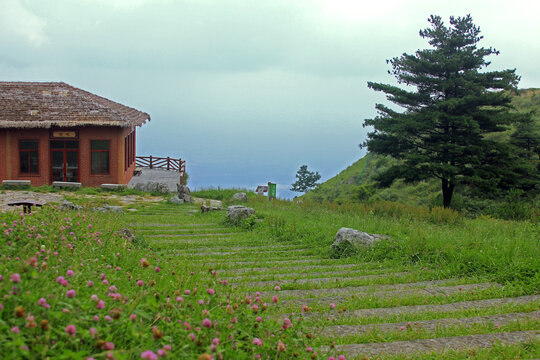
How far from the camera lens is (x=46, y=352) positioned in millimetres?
2277

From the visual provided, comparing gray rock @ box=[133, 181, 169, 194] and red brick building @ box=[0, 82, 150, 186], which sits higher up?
red brick building @ box=[0, 82, 150, 186]

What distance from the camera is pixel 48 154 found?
24.0 m

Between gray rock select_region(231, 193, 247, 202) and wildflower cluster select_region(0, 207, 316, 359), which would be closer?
wildflower cluster select_region(0, 207, 316, 359)

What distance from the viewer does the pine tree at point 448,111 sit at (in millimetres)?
21703

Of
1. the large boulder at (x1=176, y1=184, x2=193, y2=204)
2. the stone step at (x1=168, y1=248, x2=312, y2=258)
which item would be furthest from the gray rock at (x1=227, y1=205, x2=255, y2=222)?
the large boulder at (x1=176, y1=184, x2=193, y2=204)

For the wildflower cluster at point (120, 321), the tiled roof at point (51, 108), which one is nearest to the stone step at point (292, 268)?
the wildflower cluster at point (120, 321)

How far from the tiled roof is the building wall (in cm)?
89

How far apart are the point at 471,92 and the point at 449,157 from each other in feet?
11.0

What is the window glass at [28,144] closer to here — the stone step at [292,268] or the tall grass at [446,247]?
the tall grass at [446,247]

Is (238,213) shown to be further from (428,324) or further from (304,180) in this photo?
(304,180)

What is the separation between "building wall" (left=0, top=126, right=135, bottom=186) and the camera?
23750 millimetres

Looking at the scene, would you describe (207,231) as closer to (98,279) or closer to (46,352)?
(98,279)

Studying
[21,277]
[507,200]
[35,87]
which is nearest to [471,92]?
[507,200]

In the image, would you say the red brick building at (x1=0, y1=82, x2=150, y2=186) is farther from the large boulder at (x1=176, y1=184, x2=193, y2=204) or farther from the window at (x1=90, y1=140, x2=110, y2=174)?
the large boulder at (x1=176, y1=184, x2=193, y2=204)
